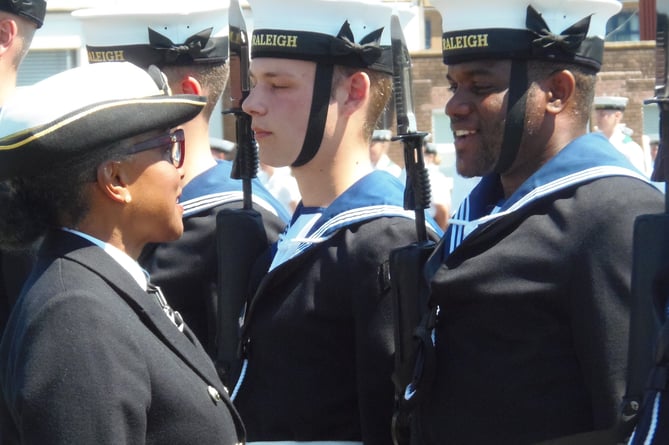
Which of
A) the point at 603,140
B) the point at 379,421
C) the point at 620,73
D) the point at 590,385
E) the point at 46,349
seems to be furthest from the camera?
the point at 620,73

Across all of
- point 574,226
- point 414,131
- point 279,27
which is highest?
point 279,27

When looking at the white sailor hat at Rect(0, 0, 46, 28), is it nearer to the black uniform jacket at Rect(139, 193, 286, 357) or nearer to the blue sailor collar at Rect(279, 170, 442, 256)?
the black uniform jacket at Rect(139, 193, 286, 357)

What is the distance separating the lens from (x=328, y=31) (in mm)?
4367

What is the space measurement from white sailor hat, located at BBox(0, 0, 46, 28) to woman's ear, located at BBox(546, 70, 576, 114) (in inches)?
99.4

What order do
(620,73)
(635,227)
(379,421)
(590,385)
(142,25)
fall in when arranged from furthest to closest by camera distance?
(620,73)
(142,25)
(379,421)
(590,385)
(635,227)

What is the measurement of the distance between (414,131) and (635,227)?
1.16m

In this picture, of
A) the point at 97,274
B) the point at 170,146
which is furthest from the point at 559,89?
the point at 97,274

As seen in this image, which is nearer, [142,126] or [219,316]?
[142,126]

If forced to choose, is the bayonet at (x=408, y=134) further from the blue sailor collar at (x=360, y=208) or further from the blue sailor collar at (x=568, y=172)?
the blue sailor collar at (x=568, y=172)

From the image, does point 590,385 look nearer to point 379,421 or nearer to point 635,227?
point 635,227

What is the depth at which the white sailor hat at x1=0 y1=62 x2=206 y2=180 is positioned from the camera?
3.17m

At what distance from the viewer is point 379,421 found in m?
4.02

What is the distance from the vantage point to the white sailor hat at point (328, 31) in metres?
4.36

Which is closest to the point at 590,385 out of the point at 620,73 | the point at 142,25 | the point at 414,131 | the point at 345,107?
the point at 414,131
